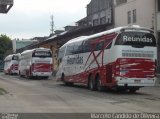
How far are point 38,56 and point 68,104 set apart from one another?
1246 inches

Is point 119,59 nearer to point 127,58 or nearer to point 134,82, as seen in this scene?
point 127,58

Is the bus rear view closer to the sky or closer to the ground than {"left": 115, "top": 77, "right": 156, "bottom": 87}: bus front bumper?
closer to the sky

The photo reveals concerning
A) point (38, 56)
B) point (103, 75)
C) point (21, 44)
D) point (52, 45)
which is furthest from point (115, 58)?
point (21, 44)

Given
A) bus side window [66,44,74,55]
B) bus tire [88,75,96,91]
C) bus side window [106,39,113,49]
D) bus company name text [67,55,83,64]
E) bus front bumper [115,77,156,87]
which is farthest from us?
bus side window [66,44,74,55]

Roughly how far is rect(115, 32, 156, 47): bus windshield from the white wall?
17871mm

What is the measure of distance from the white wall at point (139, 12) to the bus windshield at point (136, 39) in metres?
17.9

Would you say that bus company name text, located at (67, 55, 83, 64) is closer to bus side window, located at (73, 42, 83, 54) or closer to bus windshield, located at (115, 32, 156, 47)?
bus side window, located at (73, 42, 83, 54)

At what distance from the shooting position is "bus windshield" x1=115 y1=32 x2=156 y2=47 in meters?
25.5

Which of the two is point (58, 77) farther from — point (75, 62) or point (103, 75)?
point (103, 75)

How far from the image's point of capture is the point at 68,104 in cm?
1989

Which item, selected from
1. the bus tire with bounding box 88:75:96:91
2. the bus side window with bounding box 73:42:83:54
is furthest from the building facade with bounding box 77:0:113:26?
the bus tire with bounding box 88:75:96:91

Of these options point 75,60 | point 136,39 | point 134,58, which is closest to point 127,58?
point 134,58

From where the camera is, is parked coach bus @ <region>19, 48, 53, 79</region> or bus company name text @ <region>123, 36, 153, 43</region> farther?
parked coach bus @ <region>19, 48, 53, 79</region>

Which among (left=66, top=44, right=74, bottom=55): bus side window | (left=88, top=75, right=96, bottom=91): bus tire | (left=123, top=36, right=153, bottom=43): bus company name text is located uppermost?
(left=123, top=36, right=153, bottom=43): bus company name text
